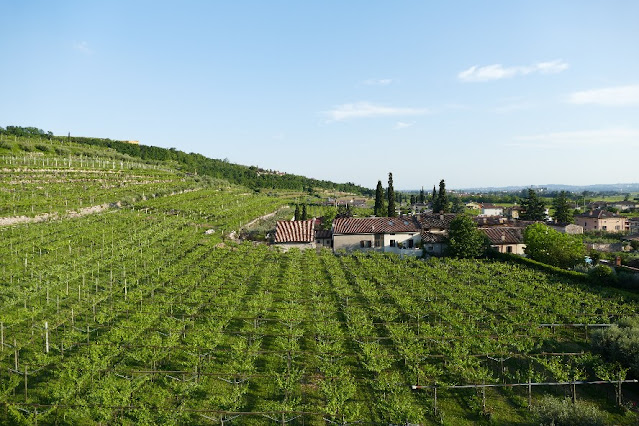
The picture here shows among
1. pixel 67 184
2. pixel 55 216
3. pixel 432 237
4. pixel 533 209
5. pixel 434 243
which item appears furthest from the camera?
pixel 533 209

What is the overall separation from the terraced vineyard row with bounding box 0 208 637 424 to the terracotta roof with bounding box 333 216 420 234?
524 inches

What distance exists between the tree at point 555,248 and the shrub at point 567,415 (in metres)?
36.2

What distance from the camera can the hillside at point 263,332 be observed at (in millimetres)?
16781

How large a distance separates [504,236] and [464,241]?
10.2m

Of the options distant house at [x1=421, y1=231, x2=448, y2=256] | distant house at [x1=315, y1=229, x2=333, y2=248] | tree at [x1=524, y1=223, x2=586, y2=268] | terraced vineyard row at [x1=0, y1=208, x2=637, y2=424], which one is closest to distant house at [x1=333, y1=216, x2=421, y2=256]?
distant house at [x1=421, y1=231, x2=448, y2=256]

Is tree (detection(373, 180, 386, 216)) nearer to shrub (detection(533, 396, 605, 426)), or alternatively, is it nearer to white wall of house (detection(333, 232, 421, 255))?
white wall of house (detection(333, 232, 421, 255))

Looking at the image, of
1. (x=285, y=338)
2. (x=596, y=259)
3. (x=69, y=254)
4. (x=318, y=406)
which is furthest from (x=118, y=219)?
(x=596, y=259)

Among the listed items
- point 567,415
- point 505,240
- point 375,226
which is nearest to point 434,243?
point 375,226

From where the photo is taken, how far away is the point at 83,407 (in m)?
14.8

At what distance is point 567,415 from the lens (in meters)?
14.9

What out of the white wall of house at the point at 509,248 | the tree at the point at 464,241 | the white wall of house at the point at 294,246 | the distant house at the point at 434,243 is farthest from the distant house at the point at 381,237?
the white wall of house at the point at 509,248

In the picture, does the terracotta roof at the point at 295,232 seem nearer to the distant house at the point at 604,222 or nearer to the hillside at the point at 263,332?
the hillside at the point at 263,332

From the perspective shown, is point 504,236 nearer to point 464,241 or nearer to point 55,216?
point 464,241

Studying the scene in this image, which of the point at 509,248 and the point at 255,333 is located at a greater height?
the point at 509,248
